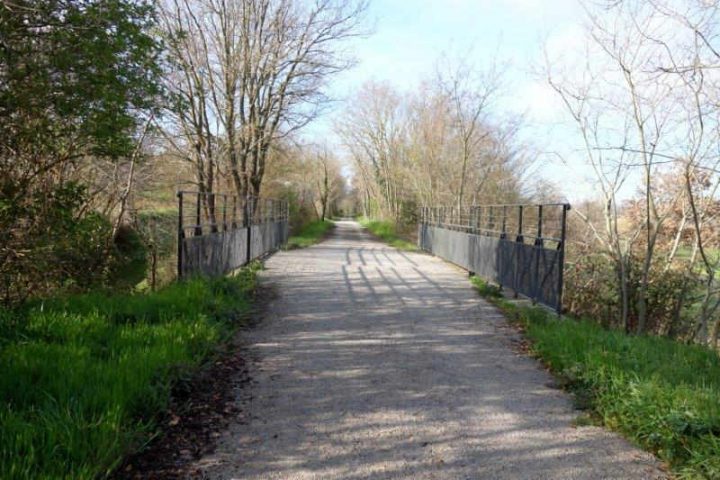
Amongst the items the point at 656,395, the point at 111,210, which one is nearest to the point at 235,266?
the point at 111,210

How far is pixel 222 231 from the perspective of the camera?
1041cm

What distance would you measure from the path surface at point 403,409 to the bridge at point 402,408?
0.04ft

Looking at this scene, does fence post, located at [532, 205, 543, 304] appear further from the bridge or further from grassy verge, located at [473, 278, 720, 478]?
grassy verge, located at [473, 278, 720, 478]

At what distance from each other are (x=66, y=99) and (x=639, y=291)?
941cm

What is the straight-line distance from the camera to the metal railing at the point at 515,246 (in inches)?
305

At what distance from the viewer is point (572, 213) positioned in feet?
37.9

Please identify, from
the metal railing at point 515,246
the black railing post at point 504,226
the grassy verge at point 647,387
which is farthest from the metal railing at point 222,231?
the black railing post at point 504,226

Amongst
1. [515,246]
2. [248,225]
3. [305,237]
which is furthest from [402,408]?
[305,237]

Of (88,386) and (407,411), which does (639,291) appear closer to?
(407,411)

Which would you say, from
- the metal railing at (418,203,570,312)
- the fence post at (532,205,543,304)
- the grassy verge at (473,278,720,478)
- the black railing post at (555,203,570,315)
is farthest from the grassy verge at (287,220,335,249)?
the grassy verge at (473,278,720,478)

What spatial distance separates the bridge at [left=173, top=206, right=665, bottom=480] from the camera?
332cm

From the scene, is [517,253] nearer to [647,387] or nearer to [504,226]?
[504,226]

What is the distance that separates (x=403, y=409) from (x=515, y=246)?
5.67m

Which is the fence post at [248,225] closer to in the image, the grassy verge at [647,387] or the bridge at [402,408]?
the bridge at [402,408]
